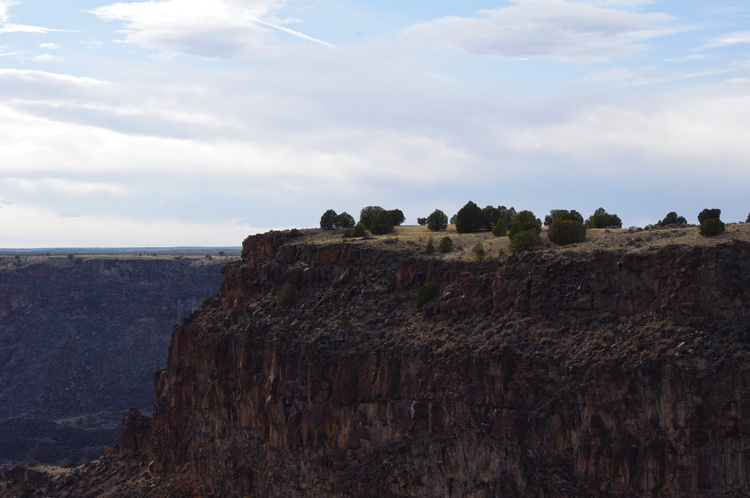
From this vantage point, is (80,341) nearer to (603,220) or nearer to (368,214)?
(368,214)

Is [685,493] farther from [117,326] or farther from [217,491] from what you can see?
[117,326]

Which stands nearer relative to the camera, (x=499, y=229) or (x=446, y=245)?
(x=446, y=245)

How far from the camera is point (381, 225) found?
242 feet

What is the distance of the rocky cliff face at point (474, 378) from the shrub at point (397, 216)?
12.0 meters

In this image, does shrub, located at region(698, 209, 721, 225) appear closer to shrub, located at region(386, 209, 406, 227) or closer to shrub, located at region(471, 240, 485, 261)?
shrub, located at region(471, 240, 485, 261)

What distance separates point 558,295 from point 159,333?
129 metres

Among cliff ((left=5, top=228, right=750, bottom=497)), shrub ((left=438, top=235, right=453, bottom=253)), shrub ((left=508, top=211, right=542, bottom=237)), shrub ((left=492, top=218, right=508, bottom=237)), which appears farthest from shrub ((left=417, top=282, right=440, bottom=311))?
shrub ((left=492, top=218, right=508, bottom=237))

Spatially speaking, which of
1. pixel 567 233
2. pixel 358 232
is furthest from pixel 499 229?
pixel 358 232

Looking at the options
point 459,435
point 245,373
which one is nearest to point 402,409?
point 459,435

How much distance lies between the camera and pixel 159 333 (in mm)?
171500

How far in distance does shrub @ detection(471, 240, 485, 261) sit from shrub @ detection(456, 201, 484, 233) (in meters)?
8.66

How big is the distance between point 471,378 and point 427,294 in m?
8.38

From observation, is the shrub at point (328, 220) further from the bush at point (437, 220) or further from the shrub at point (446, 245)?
the shrub at point (446, 245)

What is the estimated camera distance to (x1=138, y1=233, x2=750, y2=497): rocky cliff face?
4475 centimetres
